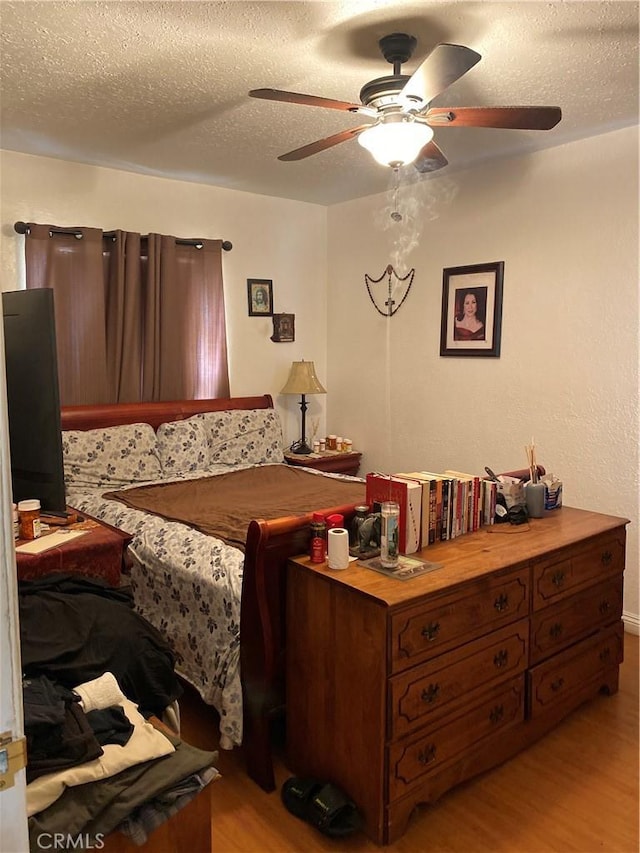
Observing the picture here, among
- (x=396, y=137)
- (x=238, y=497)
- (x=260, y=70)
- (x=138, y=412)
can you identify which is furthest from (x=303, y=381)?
(x=396, y=137)

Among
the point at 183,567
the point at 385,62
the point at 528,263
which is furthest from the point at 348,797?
the point at 528,263

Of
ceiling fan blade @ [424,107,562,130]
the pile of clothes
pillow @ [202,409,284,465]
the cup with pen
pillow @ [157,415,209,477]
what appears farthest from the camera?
pillow @ [202,409,284,465]

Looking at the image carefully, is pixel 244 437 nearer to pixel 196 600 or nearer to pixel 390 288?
pixel 390 288

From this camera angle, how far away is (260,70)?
2.45 metres

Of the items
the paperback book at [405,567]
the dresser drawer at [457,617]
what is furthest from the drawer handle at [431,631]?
the paperback book at [405,567]

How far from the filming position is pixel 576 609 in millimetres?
2342

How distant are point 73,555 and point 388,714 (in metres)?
1.10

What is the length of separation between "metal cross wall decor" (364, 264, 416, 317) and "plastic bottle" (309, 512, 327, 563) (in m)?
2.63

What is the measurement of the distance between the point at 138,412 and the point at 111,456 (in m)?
0.41

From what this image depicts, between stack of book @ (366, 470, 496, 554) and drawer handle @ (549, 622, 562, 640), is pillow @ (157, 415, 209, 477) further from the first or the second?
drawer handle @ (549, 622, 562, 640)

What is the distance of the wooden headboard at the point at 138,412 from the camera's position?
3644 millimetres

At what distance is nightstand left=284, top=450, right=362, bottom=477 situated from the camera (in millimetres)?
4344

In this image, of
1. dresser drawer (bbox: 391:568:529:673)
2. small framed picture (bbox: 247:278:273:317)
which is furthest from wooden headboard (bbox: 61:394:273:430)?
dresser drawer (bbox: 391:568:529:673)

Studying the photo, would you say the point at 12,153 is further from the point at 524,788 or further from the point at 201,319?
the point at 524,788
